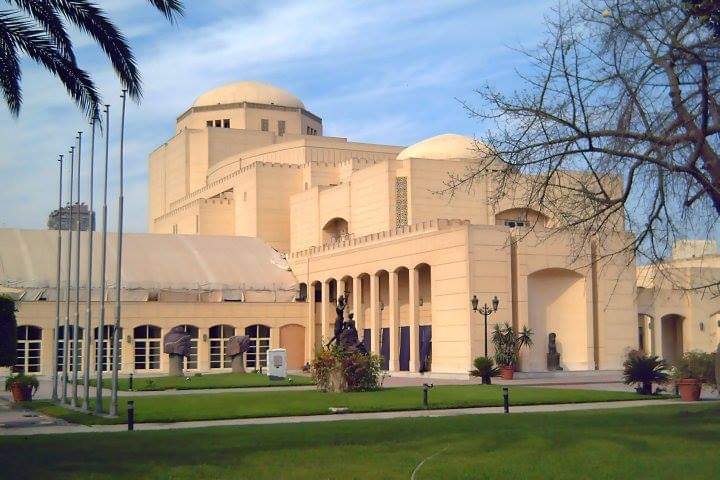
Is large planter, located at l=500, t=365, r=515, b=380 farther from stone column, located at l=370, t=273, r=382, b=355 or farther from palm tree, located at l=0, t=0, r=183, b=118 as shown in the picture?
palm tree, located at l=0, t=0, r=183, b=118

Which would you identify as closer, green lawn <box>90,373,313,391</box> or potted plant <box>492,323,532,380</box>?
green lawn <box>90,373,313,391</box>

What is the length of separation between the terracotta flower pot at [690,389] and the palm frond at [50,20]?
68.2 feet

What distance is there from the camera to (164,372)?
62.2 meters

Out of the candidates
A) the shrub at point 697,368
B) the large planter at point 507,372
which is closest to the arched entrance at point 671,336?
the large planter at point 507,372

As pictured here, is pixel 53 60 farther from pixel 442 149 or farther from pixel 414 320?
pixel 442 149

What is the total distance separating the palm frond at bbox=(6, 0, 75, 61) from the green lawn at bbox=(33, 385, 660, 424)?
409 inches

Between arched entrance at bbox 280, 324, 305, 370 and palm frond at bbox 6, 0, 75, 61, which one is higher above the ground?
palm frond at bbox 6, 0, 75, 61

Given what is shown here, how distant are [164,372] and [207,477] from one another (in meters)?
50.3

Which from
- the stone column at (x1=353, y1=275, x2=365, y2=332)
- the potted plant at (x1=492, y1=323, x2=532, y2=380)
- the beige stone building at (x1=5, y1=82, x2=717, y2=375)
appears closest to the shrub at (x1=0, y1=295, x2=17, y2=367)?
the beige stone building at (x1=5, y1=82, x2=717, y2=375)

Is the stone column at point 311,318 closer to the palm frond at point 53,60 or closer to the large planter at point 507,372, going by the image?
the large planter at point 507,372

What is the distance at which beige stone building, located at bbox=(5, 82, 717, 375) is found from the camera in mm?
50438

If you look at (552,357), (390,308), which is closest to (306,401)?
(552,357)

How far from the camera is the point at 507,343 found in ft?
158

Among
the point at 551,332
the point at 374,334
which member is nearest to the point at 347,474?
the point at 551,332
